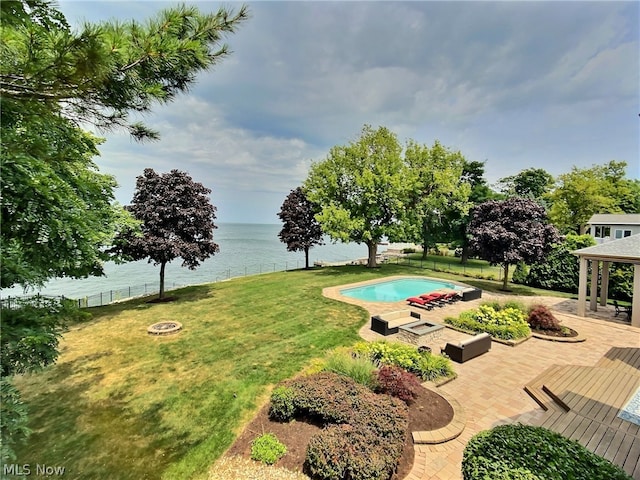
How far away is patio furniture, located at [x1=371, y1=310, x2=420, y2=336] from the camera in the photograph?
11.5 meters

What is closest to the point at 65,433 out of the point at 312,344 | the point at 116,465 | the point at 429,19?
the point at 116,465

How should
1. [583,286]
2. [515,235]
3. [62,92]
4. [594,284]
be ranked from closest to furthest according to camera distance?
[62,92] → [583,286] → [594,284] → [515,235]

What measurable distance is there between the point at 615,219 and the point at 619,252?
30.7m

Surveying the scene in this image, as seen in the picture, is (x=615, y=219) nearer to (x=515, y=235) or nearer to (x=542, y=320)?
(x=515, y=235)

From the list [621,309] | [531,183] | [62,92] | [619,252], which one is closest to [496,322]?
[619,252]

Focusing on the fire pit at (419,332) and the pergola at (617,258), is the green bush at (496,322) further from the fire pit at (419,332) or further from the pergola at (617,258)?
the pergola at (617,258)

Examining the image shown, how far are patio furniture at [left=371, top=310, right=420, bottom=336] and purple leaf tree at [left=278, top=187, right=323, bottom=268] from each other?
14828 mm

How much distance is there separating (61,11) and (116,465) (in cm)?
693

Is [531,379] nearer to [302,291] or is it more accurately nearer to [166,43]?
[166,43]

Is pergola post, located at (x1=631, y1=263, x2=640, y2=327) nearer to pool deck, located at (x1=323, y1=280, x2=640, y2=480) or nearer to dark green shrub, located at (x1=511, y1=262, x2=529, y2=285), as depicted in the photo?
pool deck, located at (x1=323, y1=280, x2=640, y2=480)

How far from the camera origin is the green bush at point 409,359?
8.16 meters

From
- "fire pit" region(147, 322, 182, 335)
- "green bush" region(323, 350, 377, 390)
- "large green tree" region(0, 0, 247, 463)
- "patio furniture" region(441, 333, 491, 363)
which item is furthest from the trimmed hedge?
"fire pit" region(147, 322, 182, 335)

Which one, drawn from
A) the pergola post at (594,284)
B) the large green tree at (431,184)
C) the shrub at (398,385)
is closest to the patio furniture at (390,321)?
the shrub at (398,385)

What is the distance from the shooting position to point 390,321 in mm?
12016
